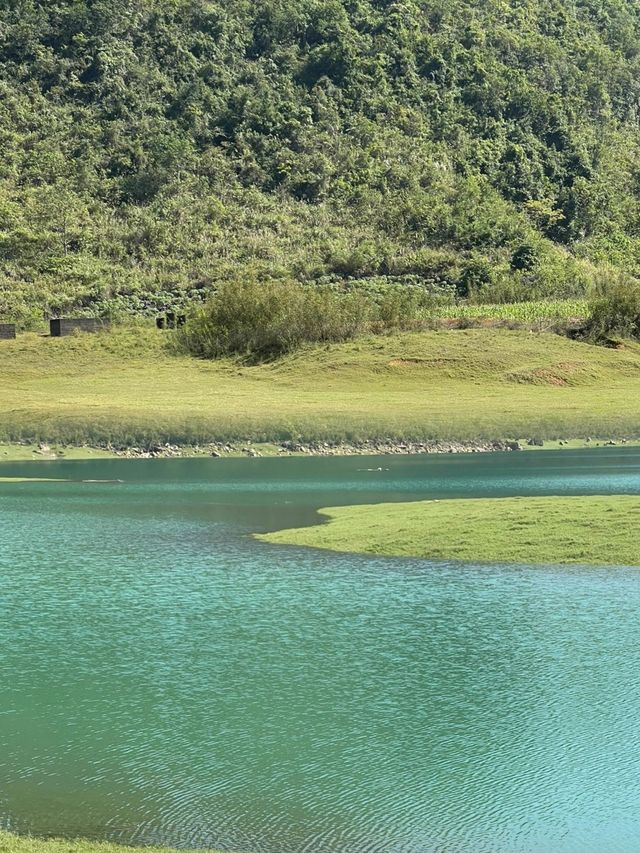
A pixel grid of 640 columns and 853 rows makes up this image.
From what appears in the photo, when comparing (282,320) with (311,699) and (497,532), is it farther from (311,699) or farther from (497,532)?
(311,699)

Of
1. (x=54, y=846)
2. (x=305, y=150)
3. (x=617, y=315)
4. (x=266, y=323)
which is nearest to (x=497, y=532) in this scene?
(x=54, y=846)

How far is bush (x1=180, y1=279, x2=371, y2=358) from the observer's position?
7912 centimetres

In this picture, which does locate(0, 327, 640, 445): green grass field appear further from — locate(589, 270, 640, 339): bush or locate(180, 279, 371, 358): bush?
locate(589, 270, 640, 339): bush

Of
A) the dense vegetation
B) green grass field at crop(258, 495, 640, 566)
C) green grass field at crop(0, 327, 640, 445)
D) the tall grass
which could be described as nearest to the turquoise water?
green grass field at crop(258, 495, 640, 566)

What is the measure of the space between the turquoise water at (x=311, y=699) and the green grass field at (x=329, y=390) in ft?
77.5

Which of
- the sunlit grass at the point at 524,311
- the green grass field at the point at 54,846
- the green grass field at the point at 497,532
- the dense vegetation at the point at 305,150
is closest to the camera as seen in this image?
the green grass field at the point at 54,846

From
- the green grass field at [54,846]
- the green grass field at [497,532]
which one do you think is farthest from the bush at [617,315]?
the green grass field at [54,846]

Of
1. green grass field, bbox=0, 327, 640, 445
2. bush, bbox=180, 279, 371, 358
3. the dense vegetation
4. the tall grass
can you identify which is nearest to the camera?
green grass field, bbox=0, 327, 640, 445

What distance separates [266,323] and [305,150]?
2734 inches

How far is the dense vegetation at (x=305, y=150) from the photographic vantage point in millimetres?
116000

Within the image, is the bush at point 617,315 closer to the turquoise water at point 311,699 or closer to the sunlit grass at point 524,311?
the sunlit grass at point 524,311

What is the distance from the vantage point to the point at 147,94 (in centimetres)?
15225

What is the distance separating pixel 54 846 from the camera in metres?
11.9

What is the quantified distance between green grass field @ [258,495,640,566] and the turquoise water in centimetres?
114
